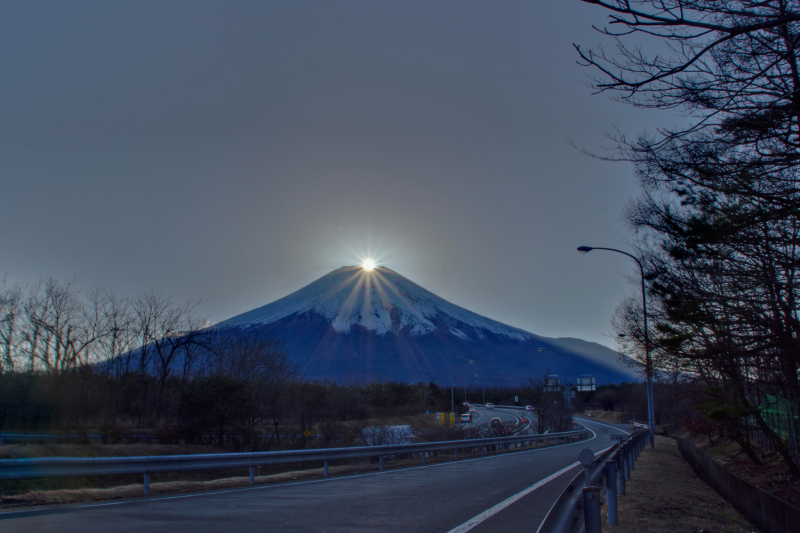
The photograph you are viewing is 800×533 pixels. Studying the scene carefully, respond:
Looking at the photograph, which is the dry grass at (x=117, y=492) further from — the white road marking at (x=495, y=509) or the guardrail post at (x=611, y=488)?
the guardrail post at (x=611, y=488)

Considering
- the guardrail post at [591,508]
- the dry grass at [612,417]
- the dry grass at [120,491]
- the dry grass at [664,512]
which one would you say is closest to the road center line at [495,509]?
the dry grass at [664,512]

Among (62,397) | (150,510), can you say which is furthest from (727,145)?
(62,397)

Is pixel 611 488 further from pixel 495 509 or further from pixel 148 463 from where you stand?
pixel 148 463

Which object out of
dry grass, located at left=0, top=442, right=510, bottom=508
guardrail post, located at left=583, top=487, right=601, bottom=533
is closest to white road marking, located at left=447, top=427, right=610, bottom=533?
guardrail post, located at left=583, top=487, right=601, bottom=533

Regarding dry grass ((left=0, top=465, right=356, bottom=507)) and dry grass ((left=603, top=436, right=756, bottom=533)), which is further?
dry grass ((left=0, top=465, right=356, bottom=507))

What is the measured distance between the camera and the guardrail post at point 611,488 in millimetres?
7684

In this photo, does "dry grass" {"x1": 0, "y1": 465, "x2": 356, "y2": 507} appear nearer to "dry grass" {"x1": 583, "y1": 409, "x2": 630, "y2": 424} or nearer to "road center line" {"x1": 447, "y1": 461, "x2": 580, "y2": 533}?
"road center line" {"x1": 447, "y1": 461, "x2": 580, "y2": 533}

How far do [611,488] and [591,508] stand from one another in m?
3.29

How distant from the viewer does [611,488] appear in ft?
26.0

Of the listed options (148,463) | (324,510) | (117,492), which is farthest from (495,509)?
(117,492)

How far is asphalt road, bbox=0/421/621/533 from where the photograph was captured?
7.15 meters

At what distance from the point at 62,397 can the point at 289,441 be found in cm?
1103

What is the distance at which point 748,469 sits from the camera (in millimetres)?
23078

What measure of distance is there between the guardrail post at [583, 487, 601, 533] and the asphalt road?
2.58 m
